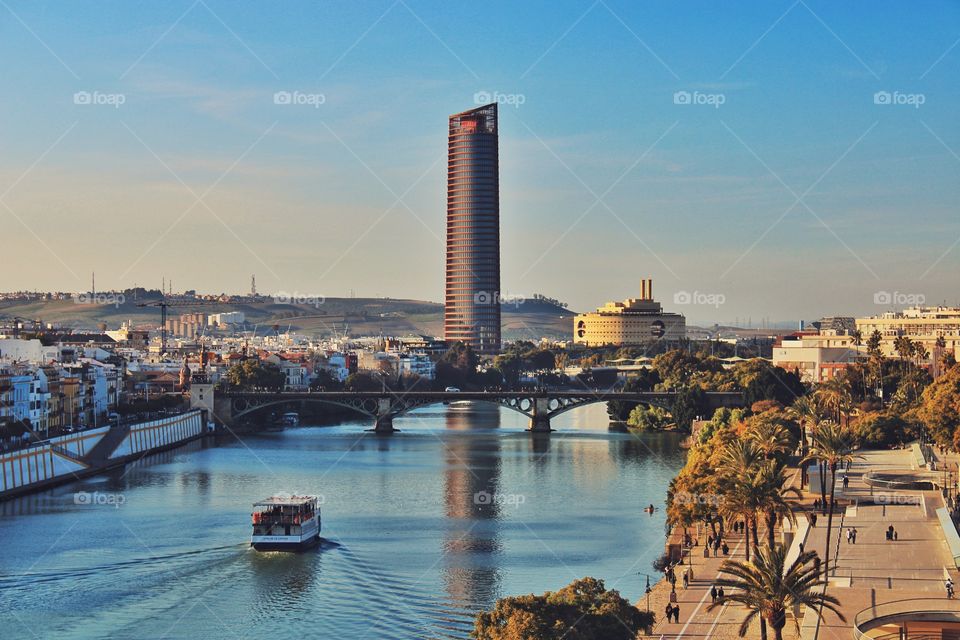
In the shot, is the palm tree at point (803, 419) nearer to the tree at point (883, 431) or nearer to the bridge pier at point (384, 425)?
the tree at point (883, 431)

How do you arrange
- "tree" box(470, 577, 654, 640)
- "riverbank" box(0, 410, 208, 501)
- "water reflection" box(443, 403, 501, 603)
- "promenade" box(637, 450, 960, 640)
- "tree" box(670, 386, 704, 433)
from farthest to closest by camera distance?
1. "tree" box(670, 386, 704, 433)
2. "riverbank" box(0, 410, 208, 501)
3. "water reflection" box(443, 403, 501, 603)
4. "promenade" box(637, 450, 960, 640)
5. "tree" box(470, 577, 654, 640)

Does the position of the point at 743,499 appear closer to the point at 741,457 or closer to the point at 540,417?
the point at 741,457

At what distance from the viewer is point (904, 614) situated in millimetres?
24047

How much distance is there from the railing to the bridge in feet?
193

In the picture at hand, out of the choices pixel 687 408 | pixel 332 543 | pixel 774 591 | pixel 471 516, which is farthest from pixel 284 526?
pixel 687 408

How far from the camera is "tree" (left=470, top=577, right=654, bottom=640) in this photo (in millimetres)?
23266

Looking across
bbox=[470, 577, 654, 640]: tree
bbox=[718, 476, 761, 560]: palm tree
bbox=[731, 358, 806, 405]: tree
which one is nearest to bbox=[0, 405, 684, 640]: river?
bbox=[718, 476, 761, 560]: palm tree

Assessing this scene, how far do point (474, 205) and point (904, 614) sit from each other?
150797 millimetres

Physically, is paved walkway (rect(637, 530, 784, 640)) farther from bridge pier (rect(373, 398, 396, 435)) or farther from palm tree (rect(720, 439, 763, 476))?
bridge pier (rect(373, 398, 396, 435))

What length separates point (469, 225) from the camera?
573 ft

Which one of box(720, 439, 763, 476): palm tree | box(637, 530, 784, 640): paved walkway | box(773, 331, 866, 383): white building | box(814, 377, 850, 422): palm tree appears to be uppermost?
box(773, 331, 866, 383): white building

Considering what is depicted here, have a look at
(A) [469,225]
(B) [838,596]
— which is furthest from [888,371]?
(A) [469,225]

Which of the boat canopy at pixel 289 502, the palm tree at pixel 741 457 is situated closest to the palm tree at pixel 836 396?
the palm tree at pixel 741 457

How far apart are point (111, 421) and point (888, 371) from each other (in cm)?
4237
